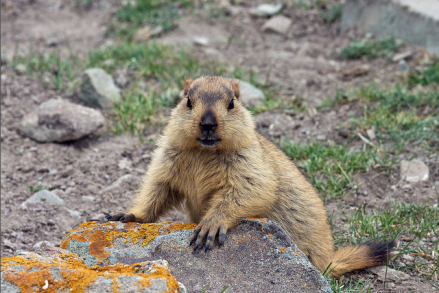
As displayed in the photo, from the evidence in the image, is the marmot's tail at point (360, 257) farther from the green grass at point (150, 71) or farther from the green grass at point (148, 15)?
the green grass at point (148, 15)

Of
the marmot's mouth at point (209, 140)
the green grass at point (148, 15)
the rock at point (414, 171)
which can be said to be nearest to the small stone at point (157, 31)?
the green grass at point (148, 15)

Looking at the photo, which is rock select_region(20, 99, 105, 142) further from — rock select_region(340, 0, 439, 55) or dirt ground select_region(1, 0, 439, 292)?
rock select_region(340, 0, 439, 55)

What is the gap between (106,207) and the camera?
564 cm

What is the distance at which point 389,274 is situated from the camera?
14.2 feet

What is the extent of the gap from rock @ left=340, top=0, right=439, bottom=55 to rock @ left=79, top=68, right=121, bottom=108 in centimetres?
555

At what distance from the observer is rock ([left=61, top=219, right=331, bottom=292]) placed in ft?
11.0

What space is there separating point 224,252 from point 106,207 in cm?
249

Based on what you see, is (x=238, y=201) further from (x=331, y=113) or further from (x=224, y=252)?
(x=331, y=113)

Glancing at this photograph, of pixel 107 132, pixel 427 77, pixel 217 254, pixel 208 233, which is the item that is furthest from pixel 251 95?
pixel 217 254

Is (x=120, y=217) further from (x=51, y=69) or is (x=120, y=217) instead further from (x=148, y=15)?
→ (x=148, y=15)

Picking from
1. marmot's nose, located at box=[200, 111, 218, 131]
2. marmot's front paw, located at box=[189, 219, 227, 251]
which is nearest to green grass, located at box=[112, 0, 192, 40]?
marmot's nose, located at box=[200, 111, 218, 131]

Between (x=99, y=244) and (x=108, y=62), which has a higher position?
(x=108, y=62)

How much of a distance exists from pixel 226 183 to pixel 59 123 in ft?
11.6

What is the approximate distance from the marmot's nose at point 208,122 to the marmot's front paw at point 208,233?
2.48 feet
